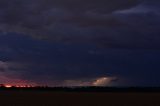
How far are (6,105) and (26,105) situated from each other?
60.7 inches

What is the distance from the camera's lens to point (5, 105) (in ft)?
107

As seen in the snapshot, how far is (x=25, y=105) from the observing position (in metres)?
32.8

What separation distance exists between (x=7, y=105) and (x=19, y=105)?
0.93 m

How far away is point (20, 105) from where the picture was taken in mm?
32938

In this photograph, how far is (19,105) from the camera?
32938 mm

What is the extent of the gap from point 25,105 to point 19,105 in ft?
1.64

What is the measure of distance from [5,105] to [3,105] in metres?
0.18

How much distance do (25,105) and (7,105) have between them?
138cm

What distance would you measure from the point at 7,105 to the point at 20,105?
1008 mm

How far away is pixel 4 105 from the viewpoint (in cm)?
3272

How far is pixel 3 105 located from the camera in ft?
108

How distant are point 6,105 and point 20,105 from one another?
108 cm

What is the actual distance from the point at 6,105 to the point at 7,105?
3.5 inches
